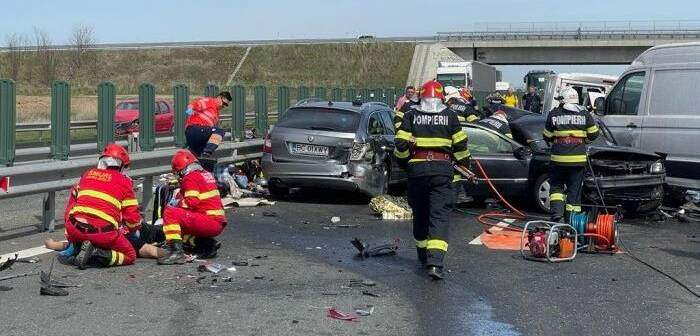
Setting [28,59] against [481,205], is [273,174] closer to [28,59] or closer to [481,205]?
[481,205]

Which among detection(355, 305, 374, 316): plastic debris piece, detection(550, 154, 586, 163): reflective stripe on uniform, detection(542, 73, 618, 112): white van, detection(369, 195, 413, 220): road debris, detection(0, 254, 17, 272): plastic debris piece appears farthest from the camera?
detection(542, 73, 618, 112): white van

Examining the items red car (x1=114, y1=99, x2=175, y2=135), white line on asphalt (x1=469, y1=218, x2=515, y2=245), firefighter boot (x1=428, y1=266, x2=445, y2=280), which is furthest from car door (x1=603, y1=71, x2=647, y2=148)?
red car (x1=114, y1=99, x2=175, y2=135)

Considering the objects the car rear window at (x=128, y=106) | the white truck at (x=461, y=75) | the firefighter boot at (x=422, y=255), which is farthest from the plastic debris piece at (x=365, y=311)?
the white truck at (x=461, y=75)

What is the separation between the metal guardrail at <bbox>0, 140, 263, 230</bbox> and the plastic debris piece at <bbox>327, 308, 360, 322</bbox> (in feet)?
14.1

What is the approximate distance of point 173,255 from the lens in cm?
796

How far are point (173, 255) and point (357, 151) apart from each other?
501 centimetres

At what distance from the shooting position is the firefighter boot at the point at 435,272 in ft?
24.6

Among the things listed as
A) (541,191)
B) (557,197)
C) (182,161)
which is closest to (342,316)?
(182,161)

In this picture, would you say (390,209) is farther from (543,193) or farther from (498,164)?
(543,193)

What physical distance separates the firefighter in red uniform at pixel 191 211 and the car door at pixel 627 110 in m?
7.44

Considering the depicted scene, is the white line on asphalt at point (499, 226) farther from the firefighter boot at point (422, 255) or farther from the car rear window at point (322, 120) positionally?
the car rear window at point (322, 120)

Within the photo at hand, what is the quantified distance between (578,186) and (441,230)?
3.12 meters

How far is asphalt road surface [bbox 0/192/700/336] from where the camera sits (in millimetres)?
5848

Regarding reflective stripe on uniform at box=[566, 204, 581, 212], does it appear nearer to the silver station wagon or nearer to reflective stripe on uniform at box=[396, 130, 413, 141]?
reflective stripe on uniform at box=[396, 130, 413, 141]
